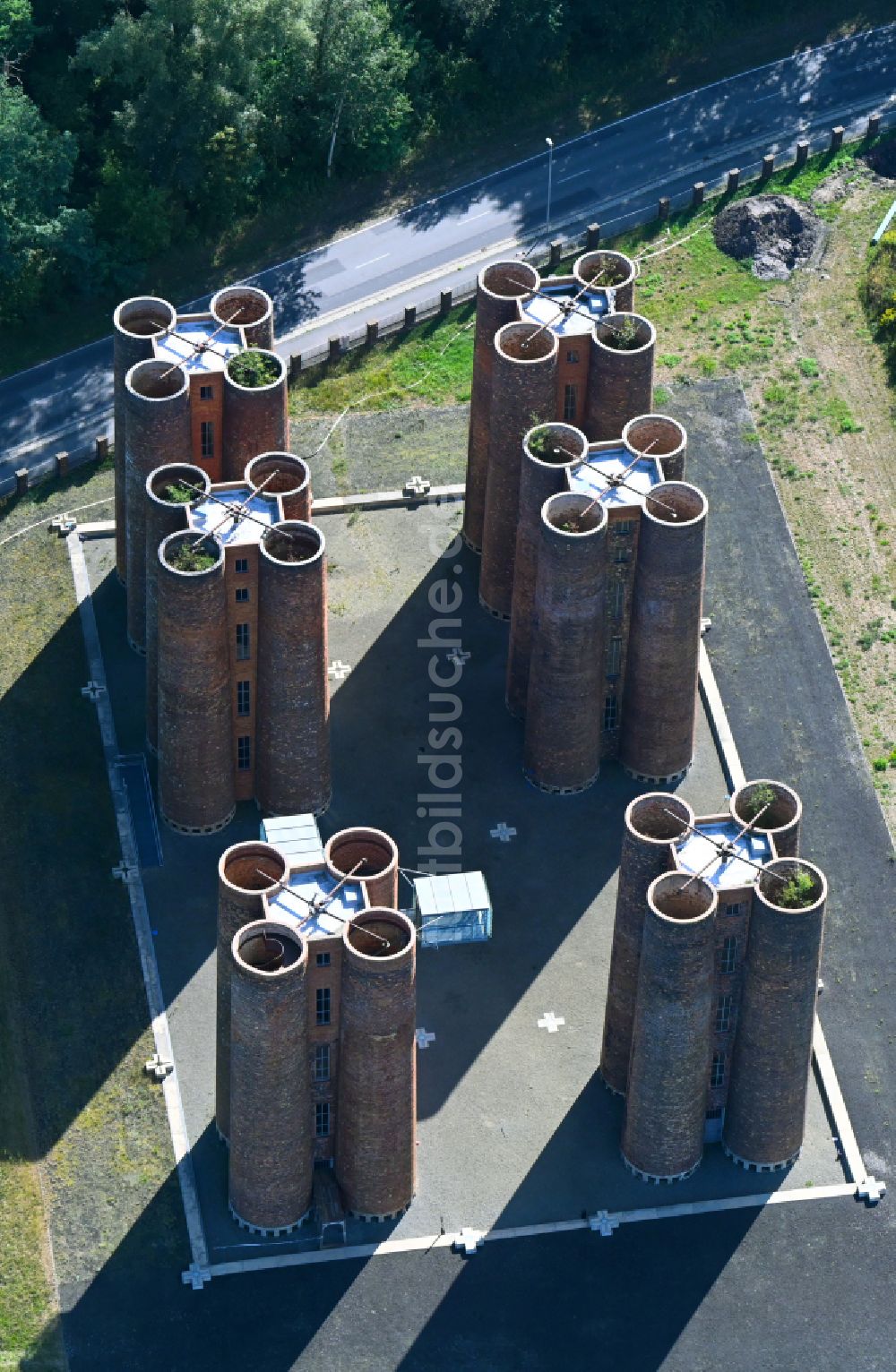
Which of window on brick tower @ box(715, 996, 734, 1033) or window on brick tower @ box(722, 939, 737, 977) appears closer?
window on brick tower @ box(722, 939, 737, 977)

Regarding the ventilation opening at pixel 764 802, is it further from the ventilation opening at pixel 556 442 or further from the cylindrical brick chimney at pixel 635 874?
the ventilation opening at pixel 556 442

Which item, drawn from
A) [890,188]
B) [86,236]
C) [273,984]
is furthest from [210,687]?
[890,188]

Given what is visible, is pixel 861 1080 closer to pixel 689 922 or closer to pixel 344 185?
pixel 689 922

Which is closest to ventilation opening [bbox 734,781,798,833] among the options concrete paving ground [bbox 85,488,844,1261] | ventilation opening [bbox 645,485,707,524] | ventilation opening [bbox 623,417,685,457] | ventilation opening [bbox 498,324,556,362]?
concrete paving ground [bbox 85,488,844,1261]

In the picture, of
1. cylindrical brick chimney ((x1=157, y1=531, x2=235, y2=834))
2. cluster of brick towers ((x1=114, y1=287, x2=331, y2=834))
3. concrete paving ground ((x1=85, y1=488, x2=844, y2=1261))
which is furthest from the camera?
cluster of brick towers ((x1=114, y1=287, x2=331, y2=834))

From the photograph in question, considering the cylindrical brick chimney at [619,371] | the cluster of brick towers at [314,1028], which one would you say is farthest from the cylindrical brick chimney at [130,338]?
the cluster of brick towers at [314,1028]

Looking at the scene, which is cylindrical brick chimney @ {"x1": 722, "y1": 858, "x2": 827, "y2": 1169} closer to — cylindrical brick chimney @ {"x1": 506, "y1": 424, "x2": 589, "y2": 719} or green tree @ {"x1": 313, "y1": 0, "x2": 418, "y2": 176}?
cylindrical brick chimney @ {"x1": 506, "y1": 424, "x2": 589, "y2": 719}

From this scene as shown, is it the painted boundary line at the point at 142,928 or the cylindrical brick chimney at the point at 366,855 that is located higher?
the cylindrical brick chimney at the point at 366,855
